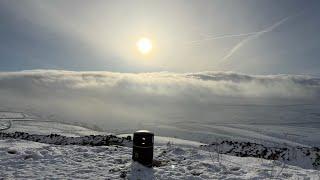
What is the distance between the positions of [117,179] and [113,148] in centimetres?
490

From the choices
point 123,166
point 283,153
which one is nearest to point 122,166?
point 123,166

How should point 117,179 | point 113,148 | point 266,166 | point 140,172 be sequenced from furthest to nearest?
point 113,148 → point 266,166 → point 140,172 → point 117,179

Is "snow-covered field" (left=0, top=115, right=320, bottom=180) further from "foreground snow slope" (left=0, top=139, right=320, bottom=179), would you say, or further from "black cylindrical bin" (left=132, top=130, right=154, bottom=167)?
"black cylindrical bin" (left=132, top=130, right=154, bottom=167)

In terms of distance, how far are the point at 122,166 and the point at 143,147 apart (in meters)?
0.99

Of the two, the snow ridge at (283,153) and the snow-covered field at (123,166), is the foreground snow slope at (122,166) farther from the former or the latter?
the snow ridge at (283,153)

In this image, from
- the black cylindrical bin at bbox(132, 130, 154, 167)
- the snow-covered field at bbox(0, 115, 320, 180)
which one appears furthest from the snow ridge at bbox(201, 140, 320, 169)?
the black cylindrical bin at bbox(132, 130, 154, 167)

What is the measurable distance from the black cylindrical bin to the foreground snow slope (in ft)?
0.99

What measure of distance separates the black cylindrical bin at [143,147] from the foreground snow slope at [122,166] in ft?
0.99

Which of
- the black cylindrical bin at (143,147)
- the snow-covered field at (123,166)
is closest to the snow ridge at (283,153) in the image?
the snow-covered field at (123,166)

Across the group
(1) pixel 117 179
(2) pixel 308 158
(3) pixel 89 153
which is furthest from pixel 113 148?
(2) pixel 308 158

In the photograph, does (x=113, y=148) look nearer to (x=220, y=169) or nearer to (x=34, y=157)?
(x=34, y=157)

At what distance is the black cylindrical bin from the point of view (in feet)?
42.2

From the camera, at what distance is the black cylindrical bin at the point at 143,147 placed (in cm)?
1286

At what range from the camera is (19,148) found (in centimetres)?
1466
